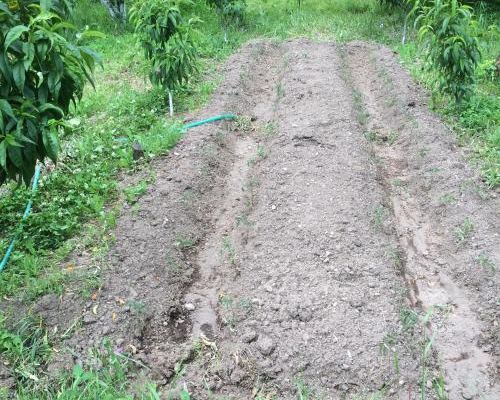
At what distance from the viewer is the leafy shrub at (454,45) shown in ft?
20.3

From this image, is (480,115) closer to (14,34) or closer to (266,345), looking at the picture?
(266,345)

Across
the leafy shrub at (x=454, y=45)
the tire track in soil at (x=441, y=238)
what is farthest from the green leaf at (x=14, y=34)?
the leafy shrub at (x=454, y=45)

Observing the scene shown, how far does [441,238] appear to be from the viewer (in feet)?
15.5

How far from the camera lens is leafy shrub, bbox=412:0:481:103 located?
6.18 meters

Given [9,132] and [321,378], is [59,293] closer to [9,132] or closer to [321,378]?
[9,132]

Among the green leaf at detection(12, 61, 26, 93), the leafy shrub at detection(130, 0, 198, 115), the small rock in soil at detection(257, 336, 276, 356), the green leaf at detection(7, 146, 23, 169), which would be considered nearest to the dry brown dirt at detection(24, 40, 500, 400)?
the small rock in soil at detection(257, 336, 276, 356)

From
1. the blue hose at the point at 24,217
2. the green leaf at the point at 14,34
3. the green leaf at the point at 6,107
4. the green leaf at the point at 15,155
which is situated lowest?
the blue hose at the point at 24,217

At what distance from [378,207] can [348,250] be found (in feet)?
2.66

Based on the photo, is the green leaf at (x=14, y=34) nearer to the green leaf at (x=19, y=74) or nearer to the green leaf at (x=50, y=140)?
the green leaf at (x=19, y=74)

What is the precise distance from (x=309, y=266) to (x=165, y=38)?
3.78 meters

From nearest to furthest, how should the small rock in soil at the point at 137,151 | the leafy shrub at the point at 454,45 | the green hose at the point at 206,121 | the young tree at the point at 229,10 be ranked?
the small rock in soil at the point at 137,151 → the leafy shrub at the point at 454,45 → the green hose at the point at 206,121 → the young tree at the point at 229,10

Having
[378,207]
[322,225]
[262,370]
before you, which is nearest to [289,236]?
[322,225]

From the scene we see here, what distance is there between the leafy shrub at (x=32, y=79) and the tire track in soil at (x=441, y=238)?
3.12 meters

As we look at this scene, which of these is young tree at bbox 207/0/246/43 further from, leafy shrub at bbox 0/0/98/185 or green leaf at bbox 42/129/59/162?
green leaf at bbox 42/129/59/162
